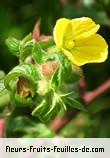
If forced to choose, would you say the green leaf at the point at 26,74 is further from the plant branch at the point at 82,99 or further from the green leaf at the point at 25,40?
the plant branch at the point at 82,99

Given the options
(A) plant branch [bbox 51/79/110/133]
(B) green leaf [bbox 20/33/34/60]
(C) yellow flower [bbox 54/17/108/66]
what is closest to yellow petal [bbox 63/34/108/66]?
(C) yellow flower [bbox 54/17/108/66]

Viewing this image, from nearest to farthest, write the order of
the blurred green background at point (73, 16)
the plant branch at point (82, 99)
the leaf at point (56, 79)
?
the leaf at point (56, 79)
the plant branch at point (82, 99)
the blurred green background at point (73, 16)

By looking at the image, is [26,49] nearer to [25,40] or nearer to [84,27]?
[25,40]

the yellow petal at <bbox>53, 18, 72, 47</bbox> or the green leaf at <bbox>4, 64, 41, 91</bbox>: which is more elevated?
the yellow petal at <bbox>53, 18, 72, 47</bbox>

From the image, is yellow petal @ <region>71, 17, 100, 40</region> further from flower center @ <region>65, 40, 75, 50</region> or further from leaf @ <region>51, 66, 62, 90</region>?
leaf @ <region>51, 66, 62, 90</region>

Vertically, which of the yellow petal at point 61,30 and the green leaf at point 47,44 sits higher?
the yellow petal at point 61,30

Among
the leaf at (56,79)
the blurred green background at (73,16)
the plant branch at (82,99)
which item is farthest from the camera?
the blurred green background at (73,16)

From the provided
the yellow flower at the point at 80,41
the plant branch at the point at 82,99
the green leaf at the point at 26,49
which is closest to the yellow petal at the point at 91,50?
the yellow flower at the point at 80,41
